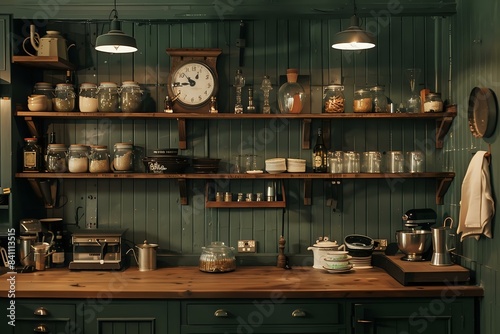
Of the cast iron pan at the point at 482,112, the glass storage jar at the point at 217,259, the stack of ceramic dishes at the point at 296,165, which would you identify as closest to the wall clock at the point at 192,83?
the stack of ceramic dishes at the point at 296,165

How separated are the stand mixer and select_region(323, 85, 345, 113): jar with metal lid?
0.83 m

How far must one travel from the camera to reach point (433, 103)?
4.06m

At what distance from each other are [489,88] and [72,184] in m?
2.78

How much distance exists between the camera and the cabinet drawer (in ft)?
11.6

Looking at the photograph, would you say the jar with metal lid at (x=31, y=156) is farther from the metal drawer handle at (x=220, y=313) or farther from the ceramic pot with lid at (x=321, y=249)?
the ceramic pot with lid at (x=321, y=249)

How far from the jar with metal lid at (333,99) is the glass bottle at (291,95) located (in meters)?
0.16

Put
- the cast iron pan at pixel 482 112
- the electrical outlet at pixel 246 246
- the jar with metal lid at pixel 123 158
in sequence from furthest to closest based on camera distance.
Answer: the electrical outlet at pixel 246 246
the jar with metal lid at pixel 123 158
the cast iron pan at pixel 482 112

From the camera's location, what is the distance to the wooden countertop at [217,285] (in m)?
3.51

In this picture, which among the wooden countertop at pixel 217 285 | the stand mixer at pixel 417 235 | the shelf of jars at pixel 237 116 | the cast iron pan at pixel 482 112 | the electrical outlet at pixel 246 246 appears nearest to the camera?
the cast iron pan at pixel 482 112

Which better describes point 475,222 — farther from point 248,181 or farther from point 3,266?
point 3,266

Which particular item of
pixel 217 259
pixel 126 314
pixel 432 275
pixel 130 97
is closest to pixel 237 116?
pixel 130 97

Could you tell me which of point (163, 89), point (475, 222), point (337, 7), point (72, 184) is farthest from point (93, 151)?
point (475, 222)

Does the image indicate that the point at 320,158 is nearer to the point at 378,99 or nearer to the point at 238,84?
the point at 378,99

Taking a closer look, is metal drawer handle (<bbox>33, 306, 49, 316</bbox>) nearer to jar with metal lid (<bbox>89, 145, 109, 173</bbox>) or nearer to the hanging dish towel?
jar with metal lid (<bbox>89, 145, 109, 173</bbox>)
